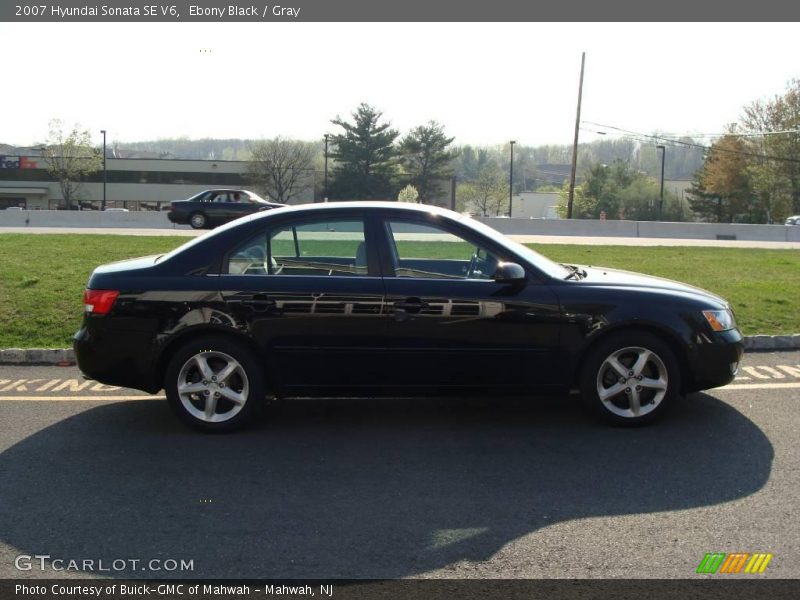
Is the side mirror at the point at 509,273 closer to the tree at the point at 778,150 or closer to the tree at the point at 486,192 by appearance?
the tree at the point at 778,150

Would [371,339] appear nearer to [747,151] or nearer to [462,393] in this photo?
[462,393]

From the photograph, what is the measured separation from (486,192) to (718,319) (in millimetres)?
79562

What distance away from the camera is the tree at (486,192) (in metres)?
84.4

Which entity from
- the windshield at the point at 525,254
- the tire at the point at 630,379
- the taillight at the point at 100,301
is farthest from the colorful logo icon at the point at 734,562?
the taillight at the point at 100,301

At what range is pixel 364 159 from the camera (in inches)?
2648

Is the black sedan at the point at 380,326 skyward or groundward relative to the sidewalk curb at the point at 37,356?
skyward

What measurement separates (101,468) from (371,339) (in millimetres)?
1915

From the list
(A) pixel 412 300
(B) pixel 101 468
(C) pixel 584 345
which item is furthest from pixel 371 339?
(B) pixel 101 468

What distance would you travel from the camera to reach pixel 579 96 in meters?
43.2

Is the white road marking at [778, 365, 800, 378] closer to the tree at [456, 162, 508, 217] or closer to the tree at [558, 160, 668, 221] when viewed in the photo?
the tree at [558, 160, 668, 221]

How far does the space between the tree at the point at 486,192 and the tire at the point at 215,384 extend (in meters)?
79.2

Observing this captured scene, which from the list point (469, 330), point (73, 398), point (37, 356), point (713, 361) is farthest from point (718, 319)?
point (37, 356)

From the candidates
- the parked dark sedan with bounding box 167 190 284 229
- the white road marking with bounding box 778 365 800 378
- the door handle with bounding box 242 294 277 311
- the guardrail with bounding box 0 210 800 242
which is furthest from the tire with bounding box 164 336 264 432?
the guardrail with bounding box 0 210 800 242

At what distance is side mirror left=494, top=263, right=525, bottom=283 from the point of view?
5.31m
